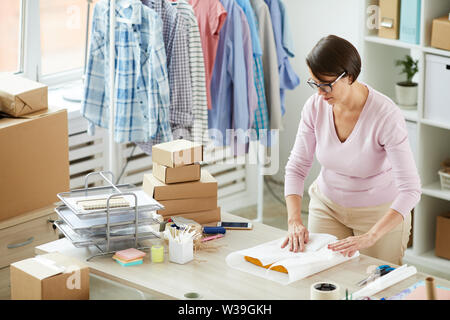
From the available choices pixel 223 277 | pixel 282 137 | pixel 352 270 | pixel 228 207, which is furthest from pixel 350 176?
pixel 282 137

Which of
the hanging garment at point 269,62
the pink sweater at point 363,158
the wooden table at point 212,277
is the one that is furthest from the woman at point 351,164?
the hanging garment at point 269,62

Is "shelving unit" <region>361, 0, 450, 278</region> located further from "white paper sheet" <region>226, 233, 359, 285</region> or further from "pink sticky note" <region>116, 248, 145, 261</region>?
"pink sticky note" <region>116, 248, 145, 261</region>

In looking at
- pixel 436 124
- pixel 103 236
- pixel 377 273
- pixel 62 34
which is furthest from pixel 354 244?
pixel 62 34

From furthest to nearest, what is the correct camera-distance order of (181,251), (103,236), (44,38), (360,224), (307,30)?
1. (307,30)
2. (44,38)
3. (360,224)
4. (103,236)
5. (181,251)

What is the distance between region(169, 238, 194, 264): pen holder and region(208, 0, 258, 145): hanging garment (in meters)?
1.50

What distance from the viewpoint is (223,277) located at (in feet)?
7.64

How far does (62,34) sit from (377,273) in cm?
277

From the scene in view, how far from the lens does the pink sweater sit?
8.04 feet

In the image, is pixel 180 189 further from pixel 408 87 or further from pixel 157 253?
pixel 408 87

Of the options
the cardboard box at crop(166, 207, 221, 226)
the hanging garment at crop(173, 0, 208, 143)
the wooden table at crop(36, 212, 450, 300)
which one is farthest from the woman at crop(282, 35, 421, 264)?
the hanging garment at crop(173, 0, 208, 143)

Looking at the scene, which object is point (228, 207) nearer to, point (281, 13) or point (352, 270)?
point (281, 13)

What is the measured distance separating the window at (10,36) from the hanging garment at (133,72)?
737 millimetres

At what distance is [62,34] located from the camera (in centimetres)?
441

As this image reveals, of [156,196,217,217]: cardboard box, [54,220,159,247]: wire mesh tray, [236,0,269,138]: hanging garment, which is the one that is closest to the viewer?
[54,220,159,247]: wire mesh tray
